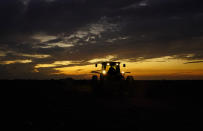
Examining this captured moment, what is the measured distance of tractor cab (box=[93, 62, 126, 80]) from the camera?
59.0 feet

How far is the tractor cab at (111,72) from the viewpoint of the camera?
17969 millimetres

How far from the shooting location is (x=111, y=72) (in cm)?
1802
